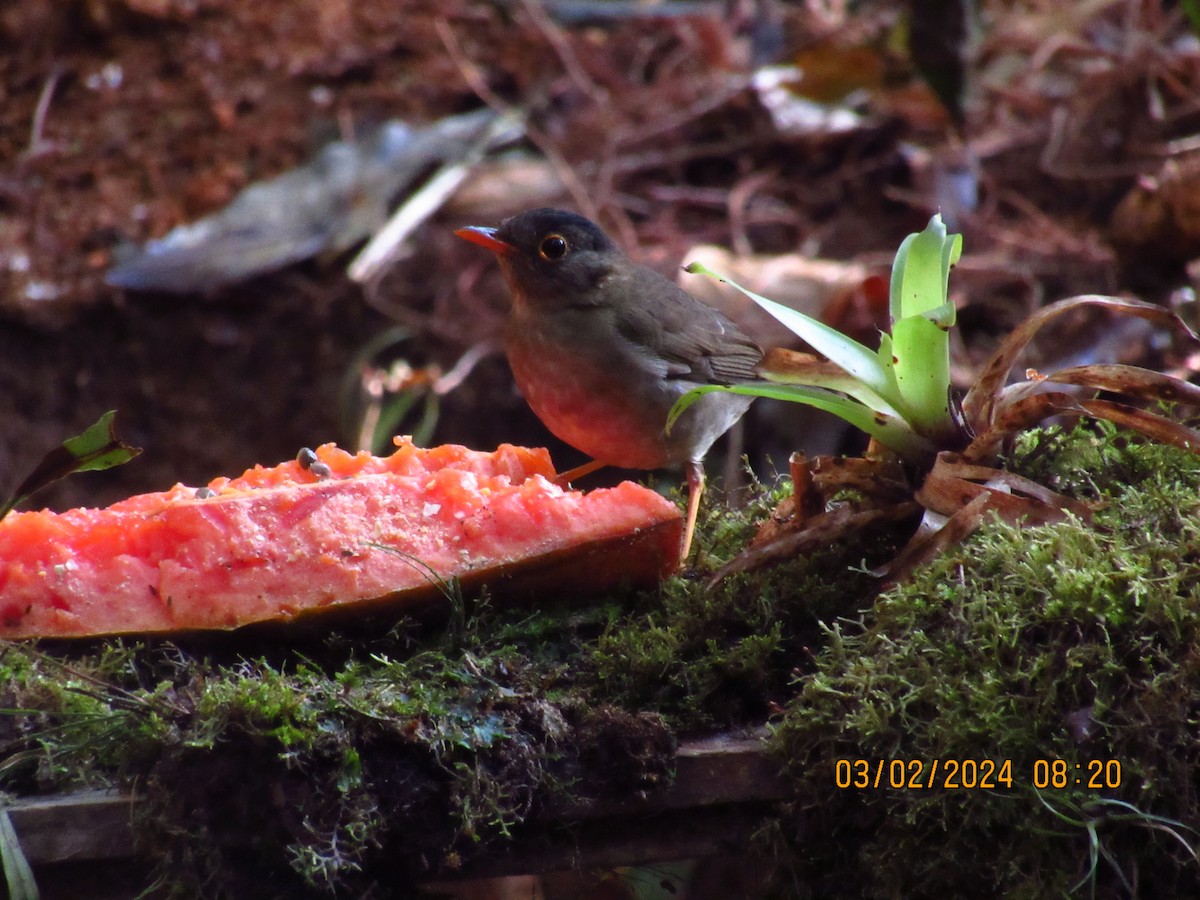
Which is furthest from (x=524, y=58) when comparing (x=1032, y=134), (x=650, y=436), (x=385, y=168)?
(x=650, y=436)

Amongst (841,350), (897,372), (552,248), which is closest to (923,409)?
(897,372)

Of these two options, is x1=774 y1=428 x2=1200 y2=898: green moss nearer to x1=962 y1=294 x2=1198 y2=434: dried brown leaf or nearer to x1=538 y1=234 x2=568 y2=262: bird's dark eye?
x1=962 y1=294 x2=1198 y2=434: dried brown leaf

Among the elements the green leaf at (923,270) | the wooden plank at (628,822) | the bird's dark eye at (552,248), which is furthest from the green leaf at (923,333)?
the bird's dark eye at (552,248)

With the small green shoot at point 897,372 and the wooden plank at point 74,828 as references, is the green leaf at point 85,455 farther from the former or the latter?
the small green shoot at point 897,372

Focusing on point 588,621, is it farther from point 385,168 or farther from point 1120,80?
point 1120,80

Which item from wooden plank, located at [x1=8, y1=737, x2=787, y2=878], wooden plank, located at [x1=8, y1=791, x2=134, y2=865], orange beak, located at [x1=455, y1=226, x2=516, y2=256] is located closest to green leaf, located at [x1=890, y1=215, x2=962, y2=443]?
wooden plank, located at [x1=8, y1=737, x2=787, y2=878]

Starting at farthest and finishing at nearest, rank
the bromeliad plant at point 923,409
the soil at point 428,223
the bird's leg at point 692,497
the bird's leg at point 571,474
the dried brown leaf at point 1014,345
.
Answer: the soil at point 428,223
the bird's leg at point 571,474
the bird's leg at point 692,497
the dried brown leaf at point 1014,345
the bromeliad plant at point 923,409

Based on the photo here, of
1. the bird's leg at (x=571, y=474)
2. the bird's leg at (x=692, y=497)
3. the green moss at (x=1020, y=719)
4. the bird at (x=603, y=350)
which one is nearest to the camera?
the green moss at (x=1020, y=719)
